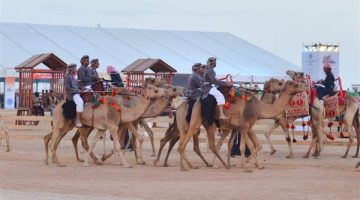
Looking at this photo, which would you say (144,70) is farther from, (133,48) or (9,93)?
(133,48)

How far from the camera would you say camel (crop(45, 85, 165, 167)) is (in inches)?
→ 928

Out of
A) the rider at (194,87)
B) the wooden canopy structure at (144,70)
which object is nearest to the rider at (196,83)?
the rider at (194,87)

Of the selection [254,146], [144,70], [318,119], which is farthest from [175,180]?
[144,70]

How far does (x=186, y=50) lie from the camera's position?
3007 inches

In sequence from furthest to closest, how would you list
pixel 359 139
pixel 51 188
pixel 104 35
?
1. pixel 104 35
2. pixel 359 139
3. pixel 51 188

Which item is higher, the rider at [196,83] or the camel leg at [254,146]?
the rider at [196,83]

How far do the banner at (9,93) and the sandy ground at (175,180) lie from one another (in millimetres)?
37570

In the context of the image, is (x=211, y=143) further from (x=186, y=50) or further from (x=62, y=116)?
(x=186, y=50)

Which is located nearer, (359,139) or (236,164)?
(236,164)

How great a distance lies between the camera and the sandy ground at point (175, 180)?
17.0m

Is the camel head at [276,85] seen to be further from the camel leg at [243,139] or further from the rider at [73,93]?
the rider at [73,93]

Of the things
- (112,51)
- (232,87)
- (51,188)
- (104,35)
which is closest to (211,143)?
(232,87)

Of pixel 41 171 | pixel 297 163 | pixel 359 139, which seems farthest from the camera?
pixel 359 139

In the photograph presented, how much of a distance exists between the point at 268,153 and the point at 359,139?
2.68m
